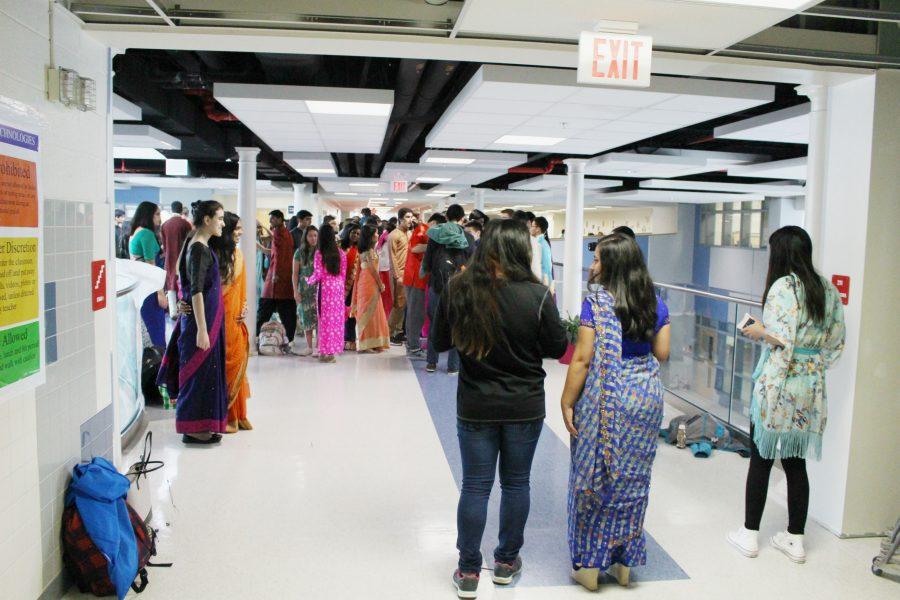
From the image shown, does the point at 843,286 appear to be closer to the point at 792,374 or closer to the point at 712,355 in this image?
the point at 792,374

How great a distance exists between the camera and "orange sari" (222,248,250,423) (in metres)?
4.56

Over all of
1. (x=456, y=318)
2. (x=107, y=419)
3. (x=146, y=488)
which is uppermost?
(x=456, y=318)

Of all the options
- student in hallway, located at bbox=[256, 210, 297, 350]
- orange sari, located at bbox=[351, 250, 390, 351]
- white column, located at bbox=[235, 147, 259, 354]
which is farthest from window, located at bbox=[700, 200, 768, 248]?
student in hallway, located at bbox=[256, 210, 297, 350]

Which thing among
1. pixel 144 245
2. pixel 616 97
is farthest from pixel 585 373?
pixel 144 245

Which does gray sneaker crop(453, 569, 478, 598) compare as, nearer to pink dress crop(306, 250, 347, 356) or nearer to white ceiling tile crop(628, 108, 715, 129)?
white ceiling tile crop(628, 108, 715, 129)

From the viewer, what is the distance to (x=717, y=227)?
77.1 ft

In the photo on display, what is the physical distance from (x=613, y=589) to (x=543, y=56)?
254 centimetres

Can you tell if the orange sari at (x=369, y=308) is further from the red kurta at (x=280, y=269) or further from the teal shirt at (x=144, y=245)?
the teal shirt at (x=144, y=245)

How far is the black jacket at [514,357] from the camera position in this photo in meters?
2.74

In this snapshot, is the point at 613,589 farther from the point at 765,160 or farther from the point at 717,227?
the point at 717,227

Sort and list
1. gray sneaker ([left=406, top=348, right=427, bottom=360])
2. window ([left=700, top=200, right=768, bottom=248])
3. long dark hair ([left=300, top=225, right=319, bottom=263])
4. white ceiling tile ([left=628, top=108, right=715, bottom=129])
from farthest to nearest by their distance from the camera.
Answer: window ([left=700, top=200, right=768, bottom=248]), gray sneaker ([left=406, top=348, right=427, bottom=360]), long dark hair ([left=300, top=225, right=319, bottom=263]), white ceiling tile ([left=628, top=108, right=715, bottom=129])

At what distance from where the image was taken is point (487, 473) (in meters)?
2.86

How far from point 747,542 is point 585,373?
1.33 metres

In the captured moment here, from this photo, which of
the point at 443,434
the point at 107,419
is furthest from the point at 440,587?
the point at 443,434
